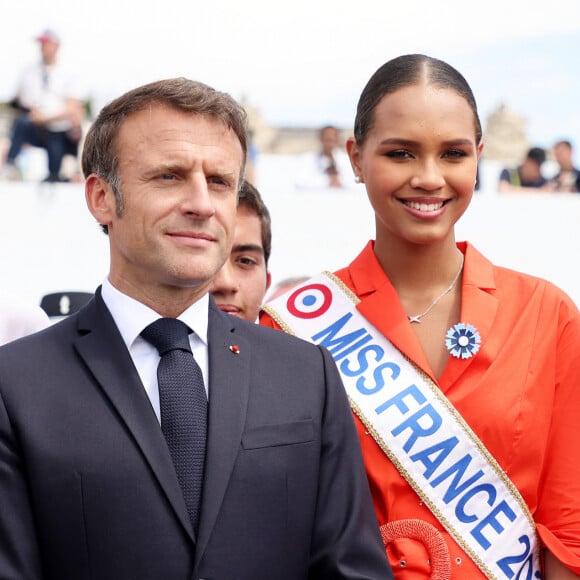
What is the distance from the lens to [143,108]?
2492mm

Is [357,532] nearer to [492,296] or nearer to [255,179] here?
[492,296]

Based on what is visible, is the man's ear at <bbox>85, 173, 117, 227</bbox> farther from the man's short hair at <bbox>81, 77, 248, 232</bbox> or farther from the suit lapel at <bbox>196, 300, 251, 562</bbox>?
the suit lapel at <bbox>196, 300, 251, 562</bbox>

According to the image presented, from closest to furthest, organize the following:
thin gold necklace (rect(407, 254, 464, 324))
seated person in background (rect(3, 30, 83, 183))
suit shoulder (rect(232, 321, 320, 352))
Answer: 1. suit shoulder (rect(232, 321, 320, 352))
2. thin gold necklace (rect(407, 254, 464, 324))
3. seated person in background (rect(3, 30, 83, 183))

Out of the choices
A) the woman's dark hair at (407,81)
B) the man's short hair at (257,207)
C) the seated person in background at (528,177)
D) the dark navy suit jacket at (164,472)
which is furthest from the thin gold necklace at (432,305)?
the seated person in background at (528,177)

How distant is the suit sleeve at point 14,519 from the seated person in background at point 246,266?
1.25 metres

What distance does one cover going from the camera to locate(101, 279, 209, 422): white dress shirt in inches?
94.4

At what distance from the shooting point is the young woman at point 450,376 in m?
2.78

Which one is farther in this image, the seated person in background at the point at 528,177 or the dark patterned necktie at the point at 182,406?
the seated person in background at the point at 528,177

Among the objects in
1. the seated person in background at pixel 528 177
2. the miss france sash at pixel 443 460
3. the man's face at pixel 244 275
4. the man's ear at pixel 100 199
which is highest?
the man's ear at pixel 100 199

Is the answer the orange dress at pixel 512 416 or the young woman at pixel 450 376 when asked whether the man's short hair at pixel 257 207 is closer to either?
the young woman at pixel 450 376

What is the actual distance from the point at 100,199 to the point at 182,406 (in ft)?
1.70

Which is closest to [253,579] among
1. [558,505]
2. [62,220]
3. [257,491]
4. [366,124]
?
[257,491]

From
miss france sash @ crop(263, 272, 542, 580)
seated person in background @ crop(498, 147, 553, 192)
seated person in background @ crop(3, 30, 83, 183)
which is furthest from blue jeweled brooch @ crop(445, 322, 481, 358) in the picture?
seated person in background @ crop(498, 147, 553, 192)

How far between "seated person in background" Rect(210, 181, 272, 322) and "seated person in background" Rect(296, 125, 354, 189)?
293 inches
